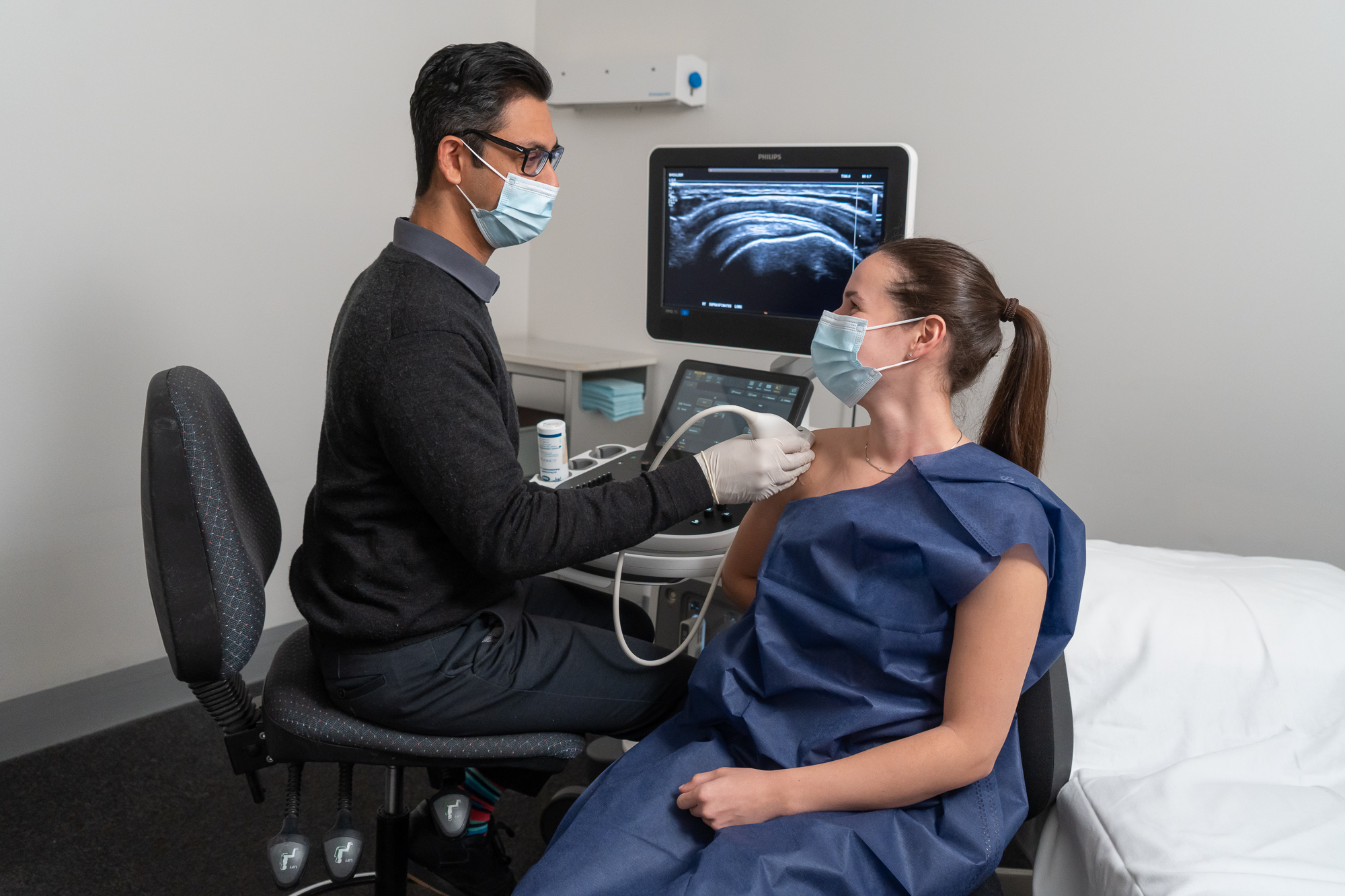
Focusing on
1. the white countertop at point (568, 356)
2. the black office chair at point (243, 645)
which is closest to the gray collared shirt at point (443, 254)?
the black office chair at point (243, 645)

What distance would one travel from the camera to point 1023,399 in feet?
3.90

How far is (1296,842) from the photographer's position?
3.44 feet

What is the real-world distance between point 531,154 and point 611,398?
1.17 meters

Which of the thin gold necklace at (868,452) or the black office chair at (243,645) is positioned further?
the thin gold necklace at (868,452)

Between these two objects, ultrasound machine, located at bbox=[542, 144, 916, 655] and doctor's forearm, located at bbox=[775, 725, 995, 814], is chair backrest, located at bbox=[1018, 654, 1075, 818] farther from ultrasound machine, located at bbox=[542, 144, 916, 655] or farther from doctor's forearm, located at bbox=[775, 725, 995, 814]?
ultrasound machine, located at bbox=[542, 144, 916, 655]

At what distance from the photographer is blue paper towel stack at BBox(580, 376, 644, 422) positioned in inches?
93.9

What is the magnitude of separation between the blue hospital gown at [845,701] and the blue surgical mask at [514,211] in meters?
0.56

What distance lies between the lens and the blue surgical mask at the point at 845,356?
118 cm

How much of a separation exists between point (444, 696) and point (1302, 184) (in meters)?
1.80

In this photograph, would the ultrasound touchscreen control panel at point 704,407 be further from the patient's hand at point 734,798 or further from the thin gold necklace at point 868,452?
the patient's hand at point 734,798

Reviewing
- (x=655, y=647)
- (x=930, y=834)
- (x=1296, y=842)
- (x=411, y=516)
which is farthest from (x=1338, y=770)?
(x=411, y=516)

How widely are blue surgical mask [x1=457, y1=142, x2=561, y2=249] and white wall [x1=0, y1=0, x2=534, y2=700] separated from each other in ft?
4.08

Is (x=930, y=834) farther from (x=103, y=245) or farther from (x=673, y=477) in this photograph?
(x=103, y=245)

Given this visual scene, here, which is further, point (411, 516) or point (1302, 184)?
point (1302, 184)
